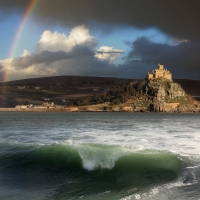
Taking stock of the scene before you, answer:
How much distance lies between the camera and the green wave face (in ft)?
43.6

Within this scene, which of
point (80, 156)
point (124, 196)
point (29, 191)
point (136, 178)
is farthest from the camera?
point (80, 156)

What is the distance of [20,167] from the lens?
17234mm

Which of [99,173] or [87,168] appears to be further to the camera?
[87,168]

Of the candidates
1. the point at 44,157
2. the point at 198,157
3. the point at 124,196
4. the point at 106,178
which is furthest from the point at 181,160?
the point at 44,157

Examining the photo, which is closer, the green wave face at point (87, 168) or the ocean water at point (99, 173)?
the ocean water at point (99, 173)

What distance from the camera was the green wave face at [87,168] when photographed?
43.6 feet

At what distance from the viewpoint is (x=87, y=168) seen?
16453mm

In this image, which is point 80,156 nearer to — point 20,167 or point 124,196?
point 20,167

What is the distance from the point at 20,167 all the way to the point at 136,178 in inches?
271

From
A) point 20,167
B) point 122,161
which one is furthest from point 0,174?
point 122,161

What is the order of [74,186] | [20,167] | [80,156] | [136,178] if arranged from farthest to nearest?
[80,156], [20,167], [136,178], [74,186]

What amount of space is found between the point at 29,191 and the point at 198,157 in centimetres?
1046

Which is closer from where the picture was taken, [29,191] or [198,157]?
[29,191]

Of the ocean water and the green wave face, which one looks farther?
the green wave face
